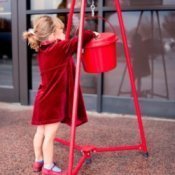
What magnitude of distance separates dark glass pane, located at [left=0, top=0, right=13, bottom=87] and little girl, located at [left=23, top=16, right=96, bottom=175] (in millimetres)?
2382

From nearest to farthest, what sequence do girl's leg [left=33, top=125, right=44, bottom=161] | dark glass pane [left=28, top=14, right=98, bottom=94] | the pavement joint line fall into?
girl's leg [left=33, top=125, right=44, bottom=161] < the pavement joint line < dark glass pane [left=28, top=14, right=98, bottom=94]

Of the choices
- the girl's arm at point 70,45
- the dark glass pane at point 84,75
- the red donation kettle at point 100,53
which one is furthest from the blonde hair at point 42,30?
the dark glass pane at point 84,75

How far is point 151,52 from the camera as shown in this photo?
454cm

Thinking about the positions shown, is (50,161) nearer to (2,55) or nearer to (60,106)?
(60,106)

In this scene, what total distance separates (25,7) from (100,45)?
2379mm

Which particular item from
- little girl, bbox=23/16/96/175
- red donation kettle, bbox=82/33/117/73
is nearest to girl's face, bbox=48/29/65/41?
little girl, bbox=23/16/96/175

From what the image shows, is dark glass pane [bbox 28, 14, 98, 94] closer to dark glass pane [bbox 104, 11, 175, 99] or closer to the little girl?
dark glass pane [bbox 104, 11, 175, 99]

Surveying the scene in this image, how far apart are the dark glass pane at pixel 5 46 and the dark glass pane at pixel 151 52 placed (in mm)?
1488

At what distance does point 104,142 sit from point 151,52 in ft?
4.74

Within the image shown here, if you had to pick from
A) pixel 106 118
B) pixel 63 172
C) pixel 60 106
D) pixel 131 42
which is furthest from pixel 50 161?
pixel 131 42

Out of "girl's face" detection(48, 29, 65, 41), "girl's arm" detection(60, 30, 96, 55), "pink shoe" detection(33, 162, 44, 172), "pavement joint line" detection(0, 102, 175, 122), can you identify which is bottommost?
"pavement joint line" detection(0, 102, 175, 122)

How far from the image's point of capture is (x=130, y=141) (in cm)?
376

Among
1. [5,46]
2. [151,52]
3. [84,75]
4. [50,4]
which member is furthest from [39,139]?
[5,46]

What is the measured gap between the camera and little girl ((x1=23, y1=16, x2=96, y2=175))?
2.74m
